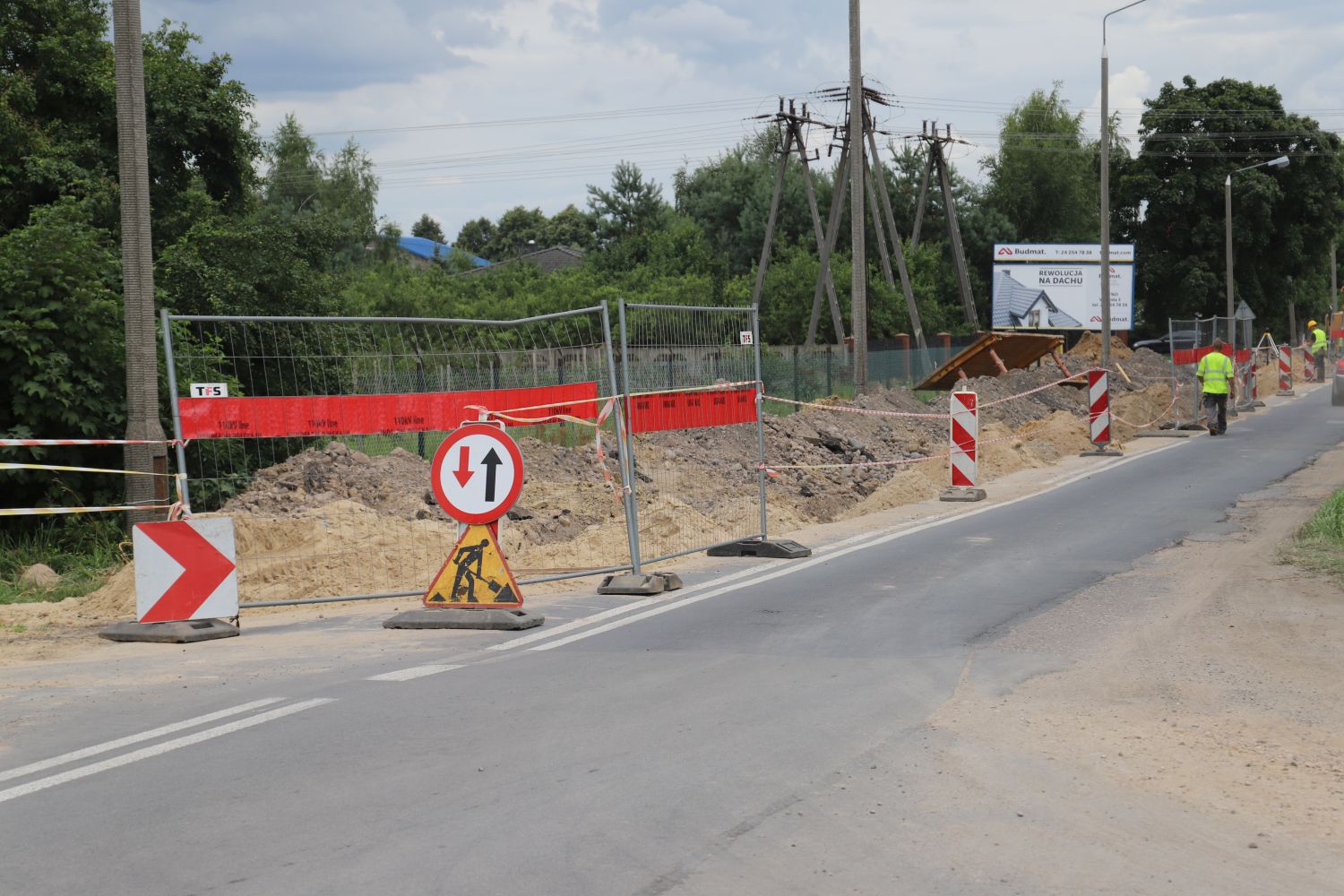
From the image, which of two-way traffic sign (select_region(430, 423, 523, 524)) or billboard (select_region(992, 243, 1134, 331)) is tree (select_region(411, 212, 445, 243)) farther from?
two-way traffic sign (select_region(430, 423, 523, 524))

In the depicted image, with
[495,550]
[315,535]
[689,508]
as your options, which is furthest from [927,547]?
[315,535]

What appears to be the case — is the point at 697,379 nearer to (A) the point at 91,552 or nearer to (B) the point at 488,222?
(A) the point at 91,552

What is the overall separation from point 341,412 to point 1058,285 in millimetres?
50331

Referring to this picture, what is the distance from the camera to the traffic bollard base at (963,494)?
17.2 m

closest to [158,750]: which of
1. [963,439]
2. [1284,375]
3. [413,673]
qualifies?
[413,673]

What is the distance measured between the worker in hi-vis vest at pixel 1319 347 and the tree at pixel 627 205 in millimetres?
33997

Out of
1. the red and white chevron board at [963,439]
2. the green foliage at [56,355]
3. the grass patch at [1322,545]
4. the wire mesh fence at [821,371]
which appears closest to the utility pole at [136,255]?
the green foliage at [56,355]

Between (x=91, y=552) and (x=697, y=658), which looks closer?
(x=697, y=658)

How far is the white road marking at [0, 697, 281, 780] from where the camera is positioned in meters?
6.04

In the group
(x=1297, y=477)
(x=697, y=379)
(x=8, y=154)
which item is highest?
(x=8, y=154)

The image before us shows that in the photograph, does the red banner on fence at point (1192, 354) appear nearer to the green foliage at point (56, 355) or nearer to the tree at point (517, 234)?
the green foliage at point (56, 355)

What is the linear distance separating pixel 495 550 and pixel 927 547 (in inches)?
198

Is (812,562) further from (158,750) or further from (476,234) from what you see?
(476,234)

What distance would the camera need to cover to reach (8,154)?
24109mm
